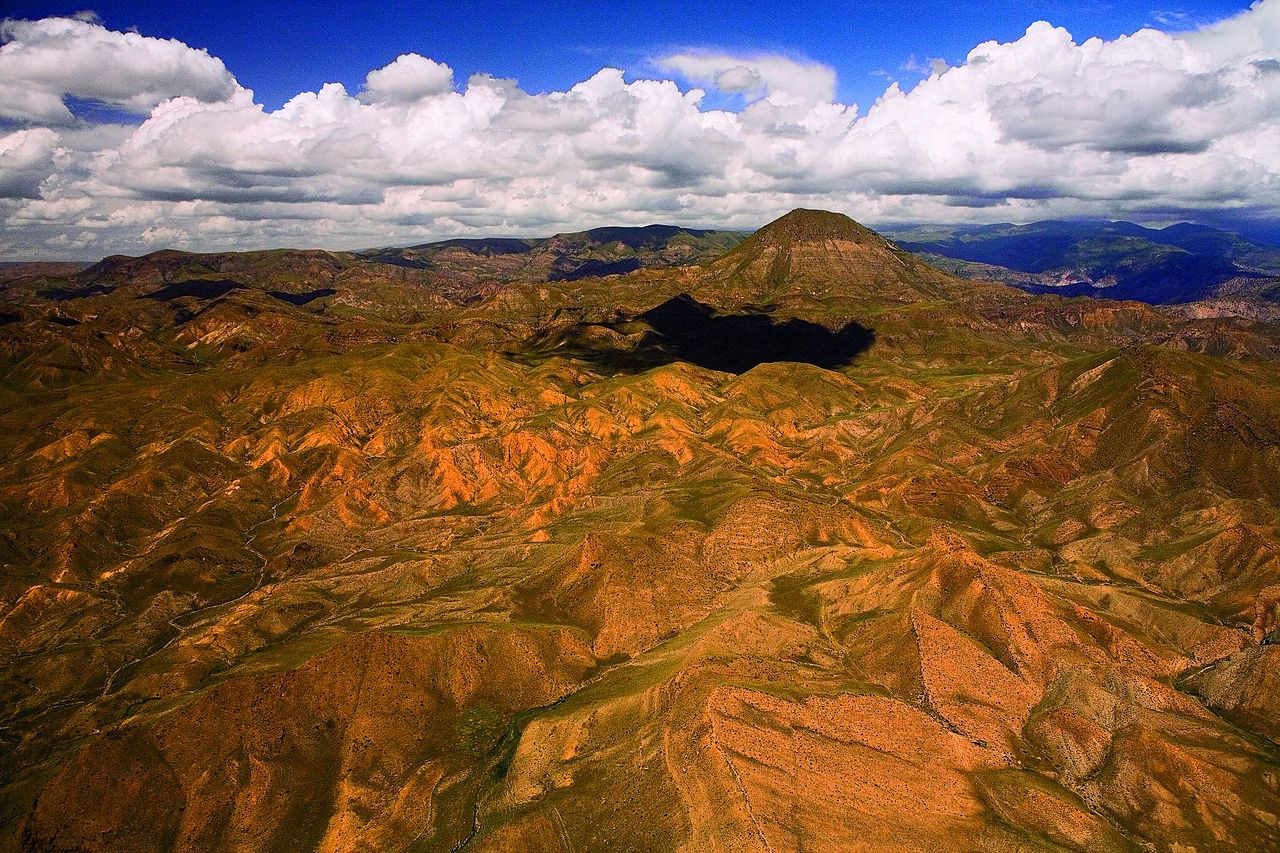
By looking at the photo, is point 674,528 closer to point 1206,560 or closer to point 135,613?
point 1206,560

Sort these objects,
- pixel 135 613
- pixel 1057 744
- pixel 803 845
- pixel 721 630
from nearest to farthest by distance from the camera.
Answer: pixel 803 845 → pixel 1057 744 → pixel 721 630 → pixel 135 613

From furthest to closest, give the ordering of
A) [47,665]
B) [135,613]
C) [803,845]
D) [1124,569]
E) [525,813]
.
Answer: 1. [135,613]
2. [1124,569]
3. [47,665]
4. [525,813]
5. [803,845]

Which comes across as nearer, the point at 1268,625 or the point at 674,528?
the point at 1268,625

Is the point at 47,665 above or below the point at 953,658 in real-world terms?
below

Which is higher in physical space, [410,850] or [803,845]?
[803,845]

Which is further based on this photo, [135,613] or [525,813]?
[135,613]

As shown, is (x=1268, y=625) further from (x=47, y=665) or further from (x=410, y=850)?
(x=47, y=665)

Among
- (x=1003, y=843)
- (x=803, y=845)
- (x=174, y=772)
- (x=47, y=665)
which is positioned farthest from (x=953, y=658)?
(x=47, y=665)

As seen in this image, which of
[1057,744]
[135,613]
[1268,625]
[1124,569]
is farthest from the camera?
[135,613]

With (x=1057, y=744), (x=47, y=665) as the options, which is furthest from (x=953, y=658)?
(x=47, y=665)
